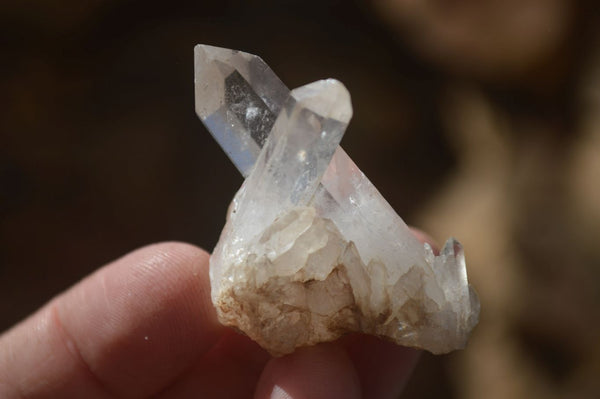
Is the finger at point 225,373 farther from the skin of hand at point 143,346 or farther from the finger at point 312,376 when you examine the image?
the finger at point 312,376

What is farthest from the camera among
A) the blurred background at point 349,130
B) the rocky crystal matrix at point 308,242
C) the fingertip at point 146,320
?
the blurred background at point 349,130

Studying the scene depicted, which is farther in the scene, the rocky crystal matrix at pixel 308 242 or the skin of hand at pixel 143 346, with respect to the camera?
the skin of hand at pixel 143 346

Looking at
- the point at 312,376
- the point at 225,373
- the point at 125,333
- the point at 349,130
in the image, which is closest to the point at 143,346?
the point at 125,333

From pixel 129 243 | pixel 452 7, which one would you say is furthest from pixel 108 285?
pixel 452 7

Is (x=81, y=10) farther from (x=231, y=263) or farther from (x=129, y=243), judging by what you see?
(x=231, y=263)

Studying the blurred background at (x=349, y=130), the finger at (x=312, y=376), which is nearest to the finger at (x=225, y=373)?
the finger at (x=312, y=376)

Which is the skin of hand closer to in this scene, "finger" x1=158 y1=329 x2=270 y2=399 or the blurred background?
"finger" x1=158 y1=329 x2=270 y2=399
